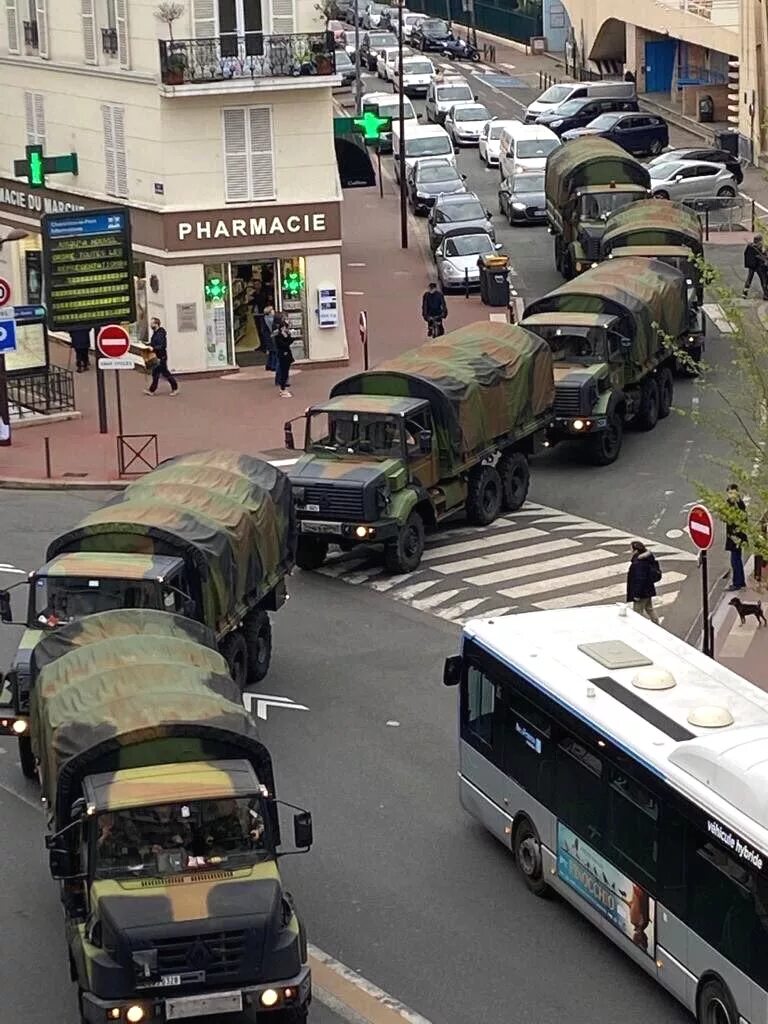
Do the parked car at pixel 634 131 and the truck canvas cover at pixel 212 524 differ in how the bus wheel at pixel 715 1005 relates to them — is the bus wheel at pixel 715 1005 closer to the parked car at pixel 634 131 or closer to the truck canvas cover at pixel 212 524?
the truck canvas cover at pixel 212 524

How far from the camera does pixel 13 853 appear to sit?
68.5 feet

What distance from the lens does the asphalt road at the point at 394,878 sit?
17.6 metres

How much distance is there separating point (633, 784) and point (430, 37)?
88.6 meters

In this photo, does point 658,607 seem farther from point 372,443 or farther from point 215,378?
point 215,378

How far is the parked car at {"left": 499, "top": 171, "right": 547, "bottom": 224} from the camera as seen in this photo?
62.4 m

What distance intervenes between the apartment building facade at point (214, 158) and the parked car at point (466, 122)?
30179mm

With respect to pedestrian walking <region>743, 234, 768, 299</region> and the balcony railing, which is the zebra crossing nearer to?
the balcony railing

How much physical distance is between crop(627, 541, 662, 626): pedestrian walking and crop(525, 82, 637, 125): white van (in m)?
51.1

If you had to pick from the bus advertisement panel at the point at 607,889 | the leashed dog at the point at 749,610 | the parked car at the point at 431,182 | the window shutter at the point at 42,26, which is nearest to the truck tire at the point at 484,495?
the leashed dog at the point at 749,610

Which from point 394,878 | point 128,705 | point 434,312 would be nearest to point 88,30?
point 434,312

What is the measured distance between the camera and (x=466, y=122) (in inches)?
3022

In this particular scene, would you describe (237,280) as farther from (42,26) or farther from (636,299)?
(636,299)

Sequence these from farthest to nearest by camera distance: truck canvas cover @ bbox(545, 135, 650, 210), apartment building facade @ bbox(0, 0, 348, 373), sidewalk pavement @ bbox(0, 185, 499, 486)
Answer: truck canvas cover @ bbox(545, 135, 650, 210)
apartment building facade @ bbox(0, 0, 348, 373)
sidewalk pavement @ bbox(0, 185, 499, 486)

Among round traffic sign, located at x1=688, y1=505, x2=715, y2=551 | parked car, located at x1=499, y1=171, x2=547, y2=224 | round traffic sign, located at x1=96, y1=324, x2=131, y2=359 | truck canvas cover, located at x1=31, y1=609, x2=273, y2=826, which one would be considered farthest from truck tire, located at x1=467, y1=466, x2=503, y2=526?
Result: parked car, located at x1=499, y1=171, x2=547, y2=224
